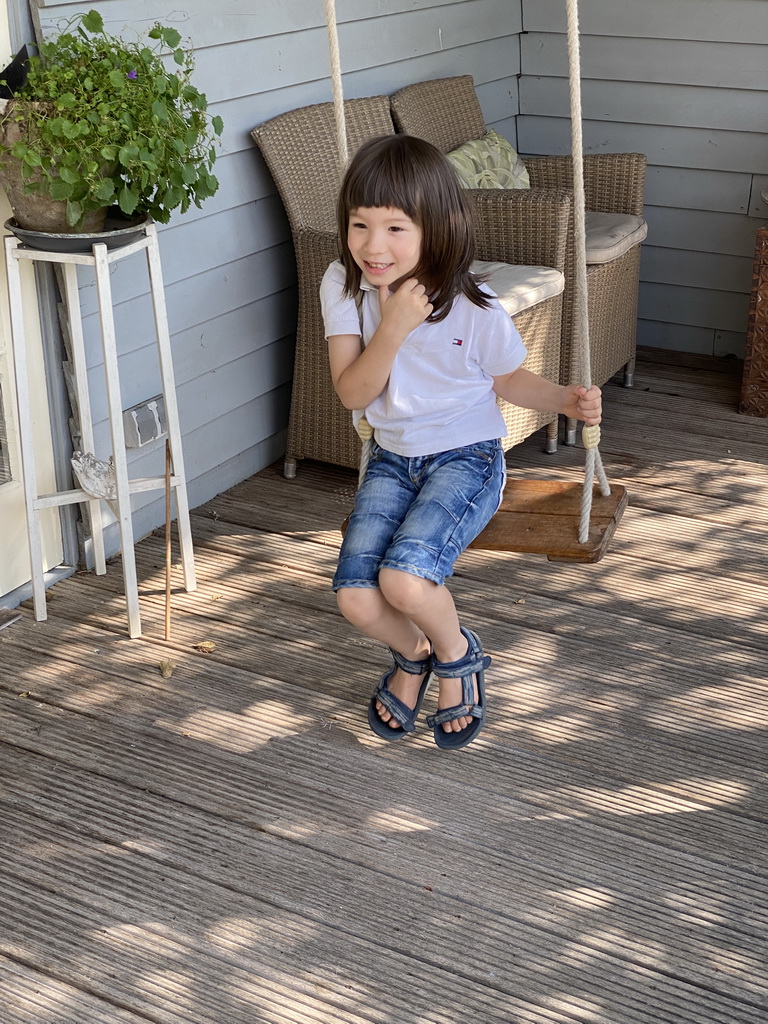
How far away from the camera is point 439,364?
216cm

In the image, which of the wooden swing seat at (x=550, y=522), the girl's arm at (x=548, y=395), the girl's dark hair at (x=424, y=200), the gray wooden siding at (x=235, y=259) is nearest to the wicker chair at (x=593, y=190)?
the gray wooden siding at (x=235, y=259)

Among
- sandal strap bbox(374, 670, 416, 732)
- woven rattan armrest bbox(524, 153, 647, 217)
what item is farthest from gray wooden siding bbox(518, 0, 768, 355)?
sandal strap bbox(374, 670, 416, 732)

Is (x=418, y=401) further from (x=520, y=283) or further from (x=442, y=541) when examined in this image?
(x=520, y=283)

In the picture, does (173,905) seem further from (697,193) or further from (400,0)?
(697,193)

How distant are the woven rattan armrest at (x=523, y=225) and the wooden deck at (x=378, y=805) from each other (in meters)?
0.86

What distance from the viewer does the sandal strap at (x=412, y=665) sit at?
2191mm

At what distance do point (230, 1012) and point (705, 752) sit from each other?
3.36ft

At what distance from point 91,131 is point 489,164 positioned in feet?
6.04

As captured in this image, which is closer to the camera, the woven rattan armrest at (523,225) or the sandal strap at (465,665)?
the sandal strap at (465,665)

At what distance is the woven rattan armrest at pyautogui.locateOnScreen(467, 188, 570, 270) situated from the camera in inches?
126

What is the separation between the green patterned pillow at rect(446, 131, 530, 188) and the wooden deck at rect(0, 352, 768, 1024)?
1309mm

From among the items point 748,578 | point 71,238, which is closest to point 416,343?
point 71,238

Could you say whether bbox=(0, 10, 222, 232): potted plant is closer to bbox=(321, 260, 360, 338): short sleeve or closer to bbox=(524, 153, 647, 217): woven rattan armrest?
bbox=(321, 260, 360, 338): short sleeve

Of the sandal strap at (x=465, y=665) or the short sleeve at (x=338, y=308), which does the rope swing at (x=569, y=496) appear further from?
the sandal strap at (x=465, y=665)
